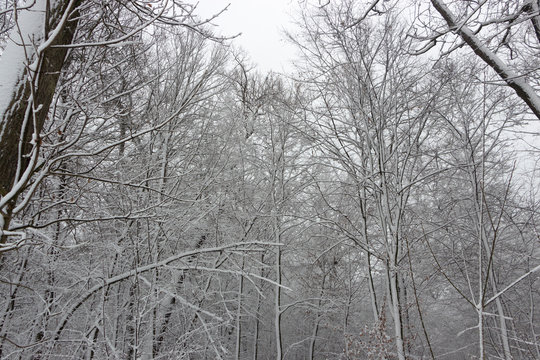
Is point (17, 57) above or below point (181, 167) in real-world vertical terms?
below

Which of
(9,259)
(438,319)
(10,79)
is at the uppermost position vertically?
(10,79)

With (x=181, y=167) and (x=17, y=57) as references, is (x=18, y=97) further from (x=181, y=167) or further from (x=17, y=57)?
(x=181, y=167)

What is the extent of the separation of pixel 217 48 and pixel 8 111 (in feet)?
19.4

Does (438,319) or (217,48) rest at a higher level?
(217,48)

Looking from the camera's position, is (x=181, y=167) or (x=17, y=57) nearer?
(x=17, y=57)

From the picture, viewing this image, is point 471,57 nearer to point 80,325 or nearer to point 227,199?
point 227,199

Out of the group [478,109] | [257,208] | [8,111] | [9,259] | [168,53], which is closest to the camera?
[8,111]

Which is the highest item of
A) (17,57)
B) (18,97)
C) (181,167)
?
(181,167)

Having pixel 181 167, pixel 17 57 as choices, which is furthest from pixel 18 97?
pixel 181 167

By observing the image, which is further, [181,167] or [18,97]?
[181,167]

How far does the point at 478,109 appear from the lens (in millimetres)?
7492

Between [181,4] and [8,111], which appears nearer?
[8,111]

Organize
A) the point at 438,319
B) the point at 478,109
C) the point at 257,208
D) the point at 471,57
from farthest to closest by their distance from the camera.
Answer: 1. the point at 438,319
2. the point at 257,208
3. the point at 478,109
4. the point at 471,57

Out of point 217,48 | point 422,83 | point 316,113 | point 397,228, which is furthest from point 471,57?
point 217,48
